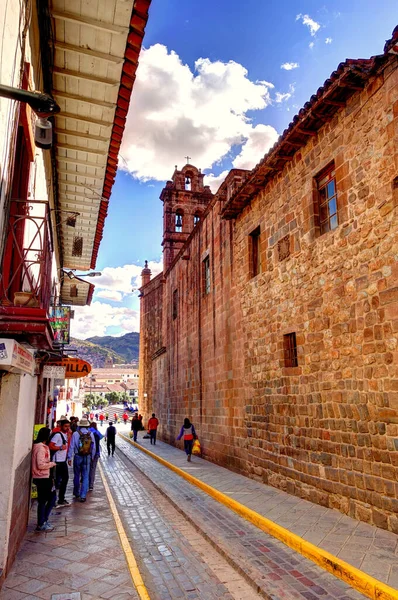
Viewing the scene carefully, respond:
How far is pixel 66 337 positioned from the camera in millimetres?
12789

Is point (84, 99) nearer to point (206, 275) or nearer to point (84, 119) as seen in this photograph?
point (84, 119)

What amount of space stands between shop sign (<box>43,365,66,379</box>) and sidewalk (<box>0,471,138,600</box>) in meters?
2.70

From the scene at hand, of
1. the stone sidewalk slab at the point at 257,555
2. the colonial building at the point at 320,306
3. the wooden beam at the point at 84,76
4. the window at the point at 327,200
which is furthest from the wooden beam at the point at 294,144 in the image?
the stone sidewalk slab at the point at 257,555

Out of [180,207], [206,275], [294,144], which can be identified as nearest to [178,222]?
[180,207]

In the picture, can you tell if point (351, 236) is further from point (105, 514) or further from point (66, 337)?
point (66, 337)

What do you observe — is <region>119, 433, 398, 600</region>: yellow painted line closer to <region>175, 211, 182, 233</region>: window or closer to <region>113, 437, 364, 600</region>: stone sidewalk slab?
<region>113, 437, 364, 600</region>: stone sidewalk slab

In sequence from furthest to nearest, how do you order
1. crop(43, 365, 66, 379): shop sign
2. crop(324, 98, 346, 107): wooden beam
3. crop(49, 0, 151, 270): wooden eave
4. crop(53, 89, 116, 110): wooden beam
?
crop(43, 365, 66, 379): shop sign < crop(324, 98, 346, 107): wooden beam < crop(53, 89, 116, 110): wooden beam < crop(49, 0, 151, 270): wooden eave

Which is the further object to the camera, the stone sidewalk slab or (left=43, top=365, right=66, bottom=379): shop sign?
(left=43, top=365, right=66, bottom=379): shop sign

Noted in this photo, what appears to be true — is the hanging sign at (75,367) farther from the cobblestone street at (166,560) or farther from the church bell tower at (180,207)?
the church bell tower at (180,207)

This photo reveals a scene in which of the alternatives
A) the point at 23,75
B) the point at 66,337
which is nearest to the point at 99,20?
the point at 23,75

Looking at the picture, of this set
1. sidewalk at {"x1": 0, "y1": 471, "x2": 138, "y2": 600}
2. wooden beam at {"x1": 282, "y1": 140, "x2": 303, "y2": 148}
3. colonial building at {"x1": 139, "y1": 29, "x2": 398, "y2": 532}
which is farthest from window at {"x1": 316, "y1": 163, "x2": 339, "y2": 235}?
sidewalk at {"x1": 0, "y1": 471, "x2": 138, "y2": 600}

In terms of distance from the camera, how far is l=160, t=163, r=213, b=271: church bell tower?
86.3ft

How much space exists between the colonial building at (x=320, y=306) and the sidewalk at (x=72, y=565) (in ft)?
12.1

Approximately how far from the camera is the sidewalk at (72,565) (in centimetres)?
438
